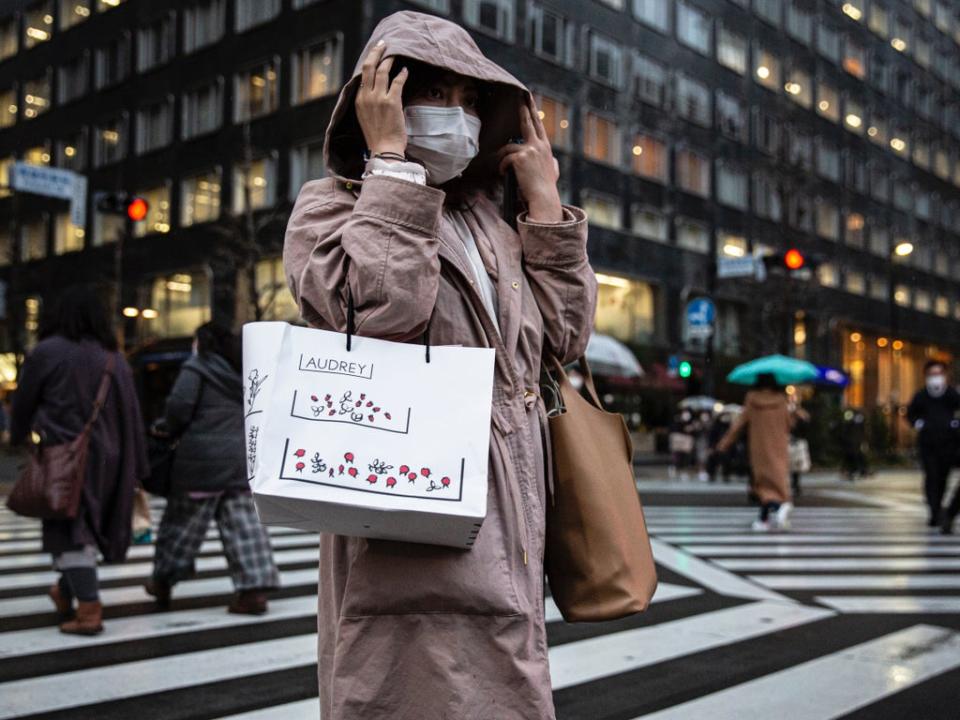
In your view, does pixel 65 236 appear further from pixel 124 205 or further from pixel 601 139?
pixel 124 205

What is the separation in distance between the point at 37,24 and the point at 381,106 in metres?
45.6

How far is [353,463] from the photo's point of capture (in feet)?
6.05

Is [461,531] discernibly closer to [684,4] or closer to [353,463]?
[353,463]

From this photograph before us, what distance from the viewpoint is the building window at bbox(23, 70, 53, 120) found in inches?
1610

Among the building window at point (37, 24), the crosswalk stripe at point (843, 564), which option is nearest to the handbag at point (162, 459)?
the crosswalk stripe at point (843, 564)

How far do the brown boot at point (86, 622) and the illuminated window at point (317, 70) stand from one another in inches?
1013

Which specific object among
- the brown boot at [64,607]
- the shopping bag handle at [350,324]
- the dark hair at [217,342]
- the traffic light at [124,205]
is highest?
the traffic light at [124,205]

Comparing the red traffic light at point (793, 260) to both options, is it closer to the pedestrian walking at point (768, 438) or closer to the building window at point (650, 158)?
the pedestrian walking at point (768, 438)

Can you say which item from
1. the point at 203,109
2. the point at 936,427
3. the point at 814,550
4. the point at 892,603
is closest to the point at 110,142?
the point at 203,109

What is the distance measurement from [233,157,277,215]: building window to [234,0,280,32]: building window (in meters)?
4.41

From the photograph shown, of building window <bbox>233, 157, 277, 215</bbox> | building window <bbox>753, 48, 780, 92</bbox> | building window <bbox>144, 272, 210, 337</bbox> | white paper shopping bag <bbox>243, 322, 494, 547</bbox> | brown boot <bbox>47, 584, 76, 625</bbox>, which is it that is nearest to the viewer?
white paper shopping bag <bbox>243, 322, 494, 547</bbox>

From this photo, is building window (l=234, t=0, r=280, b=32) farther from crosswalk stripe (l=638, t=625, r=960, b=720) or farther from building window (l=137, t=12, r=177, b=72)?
crosswalk stripe (l=638, t=625, r=960, b=720)

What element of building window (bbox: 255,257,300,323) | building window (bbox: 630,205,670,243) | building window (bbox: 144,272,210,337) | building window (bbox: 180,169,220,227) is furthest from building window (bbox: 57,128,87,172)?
building window (bbox: 630,205,670,243)

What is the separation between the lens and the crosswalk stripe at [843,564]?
8602 mm
